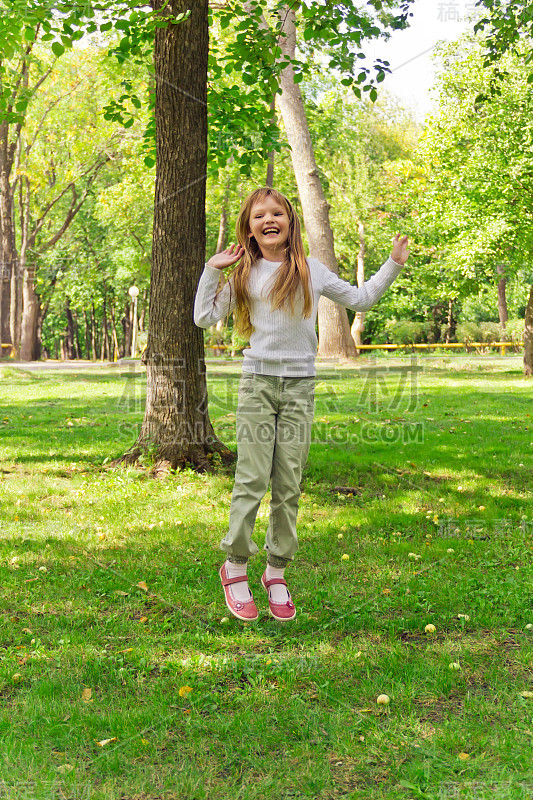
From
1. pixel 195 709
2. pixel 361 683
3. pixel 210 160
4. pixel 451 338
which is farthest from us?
pixel 451 338

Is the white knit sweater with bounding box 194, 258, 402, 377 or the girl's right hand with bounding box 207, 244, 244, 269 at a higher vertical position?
the girl's right hand with bounding box 207, 244, 244, 269

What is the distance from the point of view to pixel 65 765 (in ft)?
8.25

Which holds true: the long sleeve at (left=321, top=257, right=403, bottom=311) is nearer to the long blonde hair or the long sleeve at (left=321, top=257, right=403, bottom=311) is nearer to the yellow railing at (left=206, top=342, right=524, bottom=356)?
the long blonde hair

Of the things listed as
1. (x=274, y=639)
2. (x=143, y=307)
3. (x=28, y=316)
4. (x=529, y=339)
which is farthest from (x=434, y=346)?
(x=274, y=639)

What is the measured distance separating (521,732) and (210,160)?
7599 mm

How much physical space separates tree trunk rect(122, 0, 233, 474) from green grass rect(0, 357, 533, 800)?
0.53 meters

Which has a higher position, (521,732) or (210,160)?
(210,160)

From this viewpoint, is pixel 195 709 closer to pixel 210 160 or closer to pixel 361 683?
pixel 361 683

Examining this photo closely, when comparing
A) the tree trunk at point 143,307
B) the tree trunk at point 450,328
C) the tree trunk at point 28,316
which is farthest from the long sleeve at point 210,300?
the tree trunk at point 143,307

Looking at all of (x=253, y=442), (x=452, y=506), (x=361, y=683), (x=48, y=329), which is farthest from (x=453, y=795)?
(x=48, y=329)

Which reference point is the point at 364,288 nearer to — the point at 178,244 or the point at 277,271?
the point at 277,271

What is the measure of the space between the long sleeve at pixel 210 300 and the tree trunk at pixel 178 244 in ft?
10.4

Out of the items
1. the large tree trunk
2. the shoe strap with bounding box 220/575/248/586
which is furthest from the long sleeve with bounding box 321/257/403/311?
the large tree trunk

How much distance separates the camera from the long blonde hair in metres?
3.61
